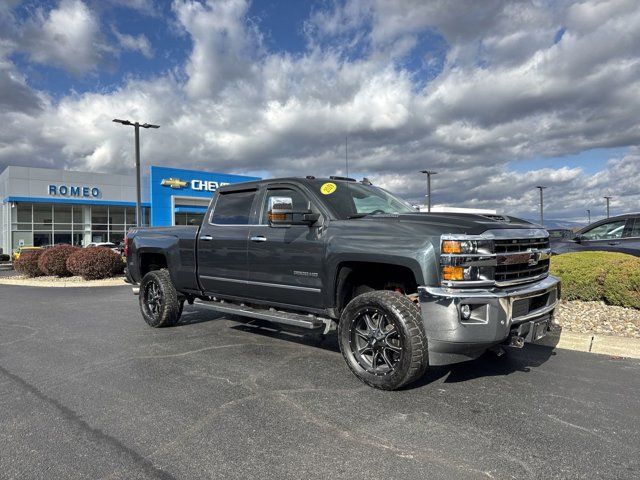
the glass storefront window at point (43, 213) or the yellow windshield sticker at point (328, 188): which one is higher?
the glass storefront window at point (43, 213)

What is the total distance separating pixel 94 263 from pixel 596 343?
13979mm

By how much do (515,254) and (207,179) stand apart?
120 ft

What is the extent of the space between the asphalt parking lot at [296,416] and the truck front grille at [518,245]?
125 cm

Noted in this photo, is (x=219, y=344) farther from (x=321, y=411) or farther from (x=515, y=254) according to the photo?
(x=515, y=254)

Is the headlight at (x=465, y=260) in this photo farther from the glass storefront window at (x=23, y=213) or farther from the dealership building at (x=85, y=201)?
the glass storefront window at (x=23, y=213)

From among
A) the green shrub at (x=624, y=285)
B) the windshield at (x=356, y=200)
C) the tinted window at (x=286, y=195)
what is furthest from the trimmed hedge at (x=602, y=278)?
the tinted window at (x=286, y=195)

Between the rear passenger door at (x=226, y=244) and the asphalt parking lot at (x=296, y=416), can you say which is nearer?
the asphalt parking lot at (x=296, y=416)

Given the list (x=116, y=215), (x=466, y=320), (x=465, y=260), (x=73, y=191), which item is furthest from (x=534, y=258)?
(x=116, y=215)

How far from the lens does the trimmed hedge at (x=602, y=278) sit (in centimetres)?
673

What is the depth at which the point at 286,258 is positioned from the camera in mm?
5059

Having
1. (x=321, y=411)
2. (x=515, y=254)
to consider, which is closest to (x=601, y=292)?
(x=515, y=254)

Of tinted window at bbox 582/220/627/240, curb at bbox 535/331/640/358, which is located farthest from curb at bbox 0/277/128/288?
tinted window at bbox 582/220/627/240

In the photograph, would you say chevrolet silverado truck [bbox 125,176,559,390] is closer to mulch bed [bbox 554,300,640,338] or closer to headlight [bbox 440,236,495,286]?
headlight [bbox 440,236,495,286]

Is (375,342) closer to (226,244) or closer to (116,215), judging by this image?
(226,244)
